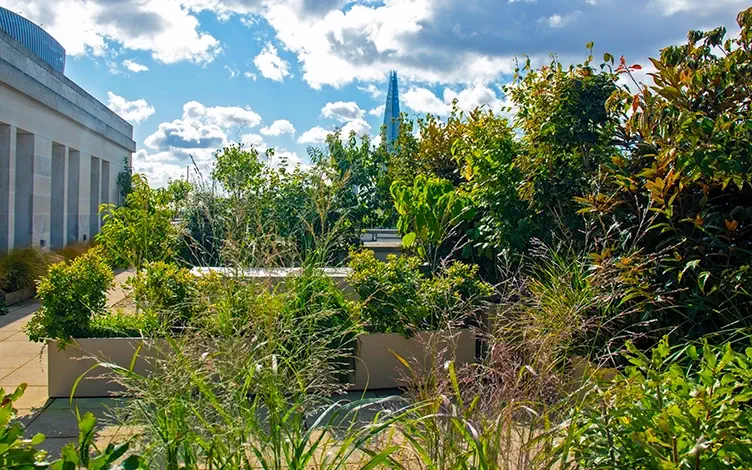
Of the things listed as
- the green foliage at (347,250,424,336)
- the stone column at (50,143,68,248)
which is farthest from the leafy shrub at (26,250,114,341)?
the stone column at (50,143,68,248)

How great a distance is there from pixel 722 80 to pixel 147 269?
4172 millimetres

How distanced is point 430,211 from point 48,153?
9.36 metres

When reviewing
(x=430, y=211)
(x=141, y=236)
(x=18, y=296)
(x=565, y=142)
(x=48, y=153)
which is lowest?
(x=18, y=296)

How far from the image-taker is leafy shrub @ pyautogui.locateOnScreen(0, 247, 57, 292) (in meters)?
8.18

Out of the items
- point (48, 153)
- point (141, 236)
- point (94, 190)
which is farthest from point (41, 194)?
point (141, 236)

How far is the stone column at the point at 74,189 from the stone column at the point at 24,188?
11.4 feet

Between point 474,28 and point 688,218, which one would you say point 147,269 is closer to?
point 474,28

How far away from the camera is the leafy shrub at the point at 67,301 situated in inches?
163

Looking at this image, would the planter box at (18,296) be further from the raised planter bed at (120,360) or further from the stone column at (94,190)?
the stone column at (94,190)

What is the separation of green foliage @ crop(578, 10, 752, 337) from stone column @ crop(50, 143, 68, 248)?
12803 mm

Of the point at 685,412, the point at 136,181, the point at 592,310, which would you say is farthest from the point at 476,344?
the point at 136,181

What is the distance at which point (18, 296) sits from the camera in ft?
26.8

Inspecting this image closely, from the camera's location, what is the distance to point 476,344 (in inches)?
189

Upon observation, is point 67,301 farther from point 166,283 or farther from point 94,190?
point 94,190
